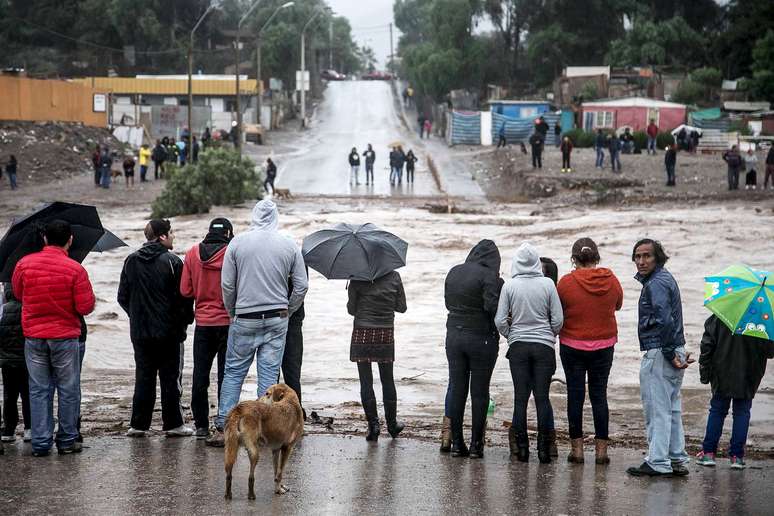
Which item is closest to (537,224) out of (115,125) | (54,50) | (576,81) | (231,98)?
(115,125)

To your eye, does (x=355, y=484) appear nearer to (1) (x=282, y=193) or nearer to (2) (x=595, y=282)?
(2) (x=595, y=282)

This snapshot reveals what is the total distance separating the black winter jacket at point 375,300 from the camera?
9.57 meters

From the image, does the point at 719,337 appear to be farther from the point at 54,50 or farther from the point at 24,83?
the point at 54,50

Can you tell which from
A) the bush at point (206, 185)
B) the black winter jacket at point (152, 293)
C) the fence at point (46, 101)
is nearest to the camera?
the black winter jacket at point (152, 293)

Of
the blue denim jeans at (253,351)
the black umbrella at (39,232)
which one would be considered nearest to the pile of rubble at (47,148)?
the black umbrella at (39,232)

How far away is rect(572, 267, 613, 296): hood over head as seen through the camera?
868 cm

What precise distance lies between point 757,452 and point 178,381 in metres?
4.74

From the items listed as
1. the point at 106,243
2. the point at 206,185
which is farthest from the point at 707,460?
the point at 206,185

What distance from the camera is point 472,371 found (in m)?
9.12

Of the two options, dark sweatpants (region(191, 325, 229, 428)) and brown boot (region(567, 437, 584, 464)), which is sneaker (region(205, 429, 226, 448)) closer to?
dark sweatpants (region(191, 325, 229, 428))

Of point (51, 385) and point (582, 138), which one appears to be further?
point (582, 138)

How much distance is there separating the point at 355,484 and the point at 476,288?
186 cm

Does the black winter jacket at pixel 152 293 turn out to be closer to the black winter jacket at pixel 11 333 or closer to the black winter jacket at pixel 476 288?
the black winter jacket at pixel 11 333

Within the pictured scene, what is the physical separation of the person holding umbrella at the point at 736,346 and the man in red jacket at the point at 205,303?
12.1 ft
